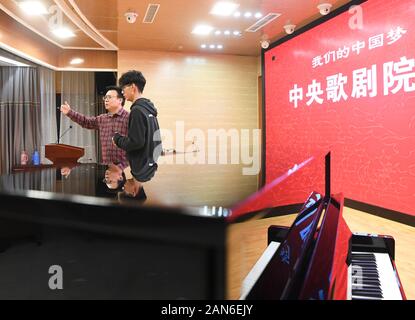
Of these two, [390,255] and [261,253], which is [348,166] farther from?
[261,253]

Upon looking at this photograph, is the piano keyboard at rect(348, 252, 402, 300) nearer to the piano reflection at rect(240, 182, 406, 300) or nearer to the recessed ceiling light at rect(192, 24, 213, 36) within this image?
the piano reflection at rect(240, 182, 406, 300)

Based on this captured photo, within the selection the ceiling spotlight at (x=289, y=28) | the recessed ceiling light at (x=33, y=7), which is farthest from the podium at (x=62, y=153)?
the ceiling spotlight at (x=289, y=28)

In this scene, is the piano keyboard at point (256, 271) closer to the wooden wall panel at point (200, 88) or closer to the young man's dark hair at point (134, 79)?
the young man's dark hair at point (134, 79)

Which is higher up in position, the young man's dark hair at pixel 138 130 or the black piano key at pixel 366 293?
the young man's dark hair at pixel 138 130

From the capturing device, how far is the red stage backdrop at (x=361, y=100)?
4.29 m

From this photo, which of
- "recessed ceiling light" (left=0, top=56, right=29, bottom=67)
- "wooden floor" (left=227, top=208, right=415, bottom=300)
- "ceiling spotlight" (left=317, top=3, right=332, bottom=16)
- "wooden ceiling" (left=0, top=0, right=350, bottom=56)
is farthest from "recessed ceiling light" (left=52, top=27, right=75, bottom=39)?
"wooden floor" (left=227, top=208, right=415, bottom=300)

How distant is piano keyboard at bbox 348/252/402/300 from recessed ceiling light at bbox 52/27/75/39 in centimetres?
665

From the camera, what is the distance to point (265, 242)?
47.7 inches

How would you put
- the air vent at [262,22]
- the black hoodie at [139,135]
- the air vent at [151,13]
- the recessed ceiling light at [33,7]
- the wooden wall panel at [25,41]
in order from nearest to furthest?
the black hoodie at [139,135] < the recessed ceiling light at [33,7] < the air vent at [151,13] < the wooden wall panel at [25,41] < the air vent at [262,22]

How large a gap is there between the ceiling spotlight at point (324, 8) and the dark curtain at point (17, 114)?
5355mm

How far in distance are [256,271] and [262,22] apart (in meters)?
5.96

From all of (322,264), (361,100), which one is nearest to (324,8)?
(361,100)

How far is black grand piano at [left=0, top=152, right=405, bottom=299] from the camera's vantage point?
45cm

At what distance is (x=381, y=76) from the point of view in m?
4.62
